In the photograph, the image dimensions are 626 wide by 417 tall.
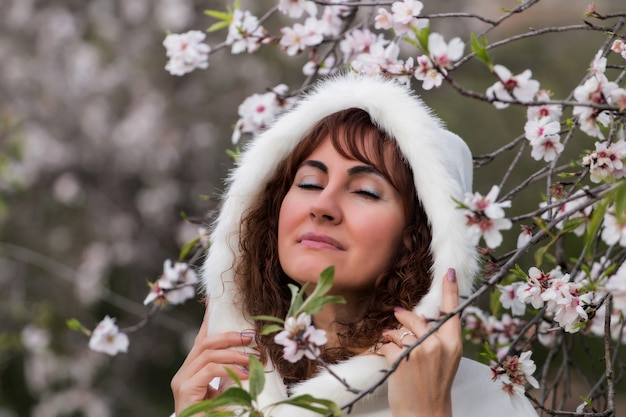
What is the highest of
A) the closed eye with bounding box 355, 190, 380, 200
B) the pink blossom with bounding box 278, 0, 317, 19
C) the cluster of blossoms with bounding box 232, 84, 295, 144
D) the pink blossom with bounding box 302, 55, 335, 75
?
the pink blossom with bounding box 278, 0, 317, 19

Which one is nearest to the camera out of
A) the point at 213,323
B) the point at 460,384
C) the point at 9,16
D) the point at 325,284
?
the point at 325,284

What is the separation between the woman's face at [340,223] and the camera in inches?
64.8

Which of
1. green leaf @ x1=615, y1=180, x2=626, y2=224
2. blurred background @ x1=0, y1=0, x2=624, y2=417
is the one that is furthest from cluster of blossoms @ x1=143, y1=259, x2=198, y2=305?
blurred background @ x1=0, y1=0, x2=624, y2=417

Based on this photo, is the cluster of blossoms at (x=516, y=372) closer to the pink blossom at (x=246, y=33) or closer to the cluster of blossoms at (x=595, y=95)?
the cluster of blossoms at (x=595, y=95)

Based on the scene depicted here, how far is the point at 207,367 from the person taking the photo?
1710 mm

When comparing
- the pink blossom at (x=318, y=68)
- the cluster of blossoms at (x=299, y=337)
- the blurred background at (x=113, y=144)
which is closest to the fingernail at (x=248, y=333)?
the cluster of blossoms at (x=299, y=337)

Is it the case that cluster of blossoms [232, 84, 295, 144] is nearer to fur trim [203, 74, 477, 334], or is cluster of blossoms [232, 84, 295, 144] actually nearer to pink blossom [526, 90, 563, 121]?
fur trim [203, 74, 477, 334]

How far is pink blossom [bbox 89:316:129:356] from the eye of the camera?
90.7 inches

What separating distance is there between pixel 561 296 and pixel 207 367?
68 centimetres

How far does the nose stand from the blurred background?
422cm

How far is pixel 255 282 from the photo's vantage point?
188 cm

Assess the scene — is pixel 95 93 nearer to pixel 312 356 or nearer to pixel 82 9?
pixel 82 9

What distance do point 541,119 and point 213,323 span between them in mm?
797

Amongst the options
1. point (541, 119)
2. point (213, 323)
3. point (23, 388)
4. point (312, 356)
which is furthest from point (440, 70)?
point (23, 388)
